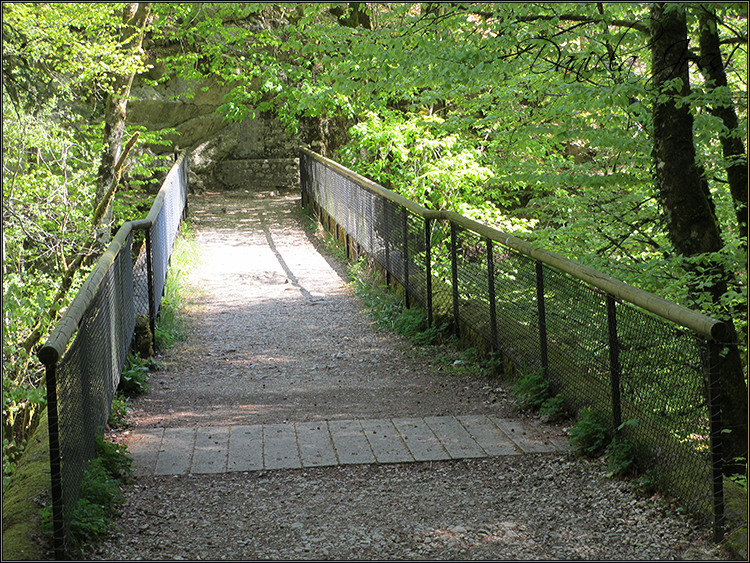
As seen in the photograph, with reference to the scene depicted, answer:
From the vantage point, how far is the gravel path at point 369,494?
10.9 feet

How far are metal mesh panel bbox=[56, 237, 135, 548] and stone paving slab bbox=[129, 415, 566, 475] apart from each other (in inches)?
18.7

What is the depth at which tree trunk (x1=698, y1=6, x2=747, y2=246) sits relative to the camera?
5.35 meters

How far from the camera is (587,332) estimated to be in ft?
15.6

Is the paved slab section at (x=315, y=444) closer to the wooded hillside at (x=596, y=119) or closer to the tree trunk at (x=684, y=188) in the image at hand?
the wooded hillside at (x=596, y=119)

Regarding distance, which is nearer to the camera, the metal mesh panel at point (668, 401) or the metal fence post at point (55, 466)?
the metal fence post at point (55, 466)

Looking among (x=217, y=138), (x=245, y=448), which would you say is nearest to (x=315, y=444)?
(x=245, y=448)

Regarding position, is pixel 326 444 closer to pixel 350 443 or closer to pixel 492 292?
pixel 350 443

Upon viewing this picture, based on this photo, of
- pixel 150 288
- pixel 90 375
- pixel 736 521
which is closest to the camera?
pixel 736 521

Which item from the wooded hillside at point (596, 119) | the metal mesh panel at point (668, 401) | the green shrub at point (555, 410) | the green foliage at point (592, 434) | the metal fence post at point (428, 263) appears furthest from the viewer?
the metal fence post at point (428, 263)

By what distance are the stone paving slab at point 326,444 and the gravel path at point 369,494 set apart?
0.36ft

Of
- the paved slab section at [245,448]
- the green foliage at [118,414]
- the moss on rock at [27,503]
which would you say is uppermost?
the moss on rock at [27,503]

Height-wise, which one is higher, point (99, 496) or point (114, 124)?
point (114, 124)

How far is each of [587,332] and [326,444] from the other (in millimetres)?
1860

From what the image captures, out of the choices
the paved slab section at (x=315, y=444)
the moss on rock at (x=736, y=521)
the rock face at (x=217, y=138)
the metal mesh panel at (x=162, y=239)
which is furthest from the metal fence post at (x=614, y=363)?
the rock face at (x=217, y=138)
